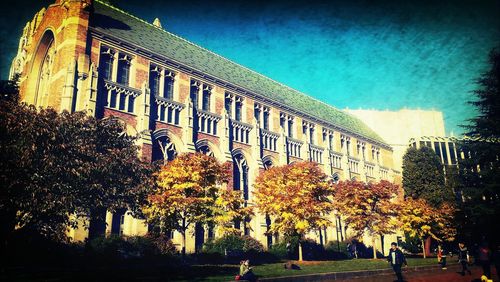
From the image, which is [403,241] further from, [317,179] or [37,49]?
[37,49]

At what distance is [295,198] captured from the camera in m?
25.8

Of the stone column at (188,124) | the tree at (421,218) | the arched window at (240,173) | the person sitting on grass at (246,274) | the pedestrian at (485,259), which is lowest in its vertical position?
the person sitting on grass at (246,274)

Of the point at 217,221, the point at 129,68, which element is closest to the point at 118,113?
the point at 129,68

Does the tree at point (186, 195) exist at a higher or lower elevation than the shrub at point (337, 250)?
higher

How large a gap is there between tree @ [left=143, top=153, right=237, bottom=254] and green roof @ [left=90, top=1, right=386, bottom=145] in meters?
14.0

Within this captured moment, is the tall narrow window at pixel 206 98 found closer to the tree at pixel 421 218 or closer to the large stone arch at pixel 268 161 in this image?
the large stone arch at pixel 268 161

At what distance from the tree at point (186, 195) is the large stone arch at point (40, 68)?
17.2 m

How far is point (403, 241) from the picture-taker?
4712 cm

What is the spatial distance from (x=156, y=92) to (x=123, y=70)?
10.8 ft

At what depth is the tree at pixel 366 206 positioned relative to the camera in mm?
31297

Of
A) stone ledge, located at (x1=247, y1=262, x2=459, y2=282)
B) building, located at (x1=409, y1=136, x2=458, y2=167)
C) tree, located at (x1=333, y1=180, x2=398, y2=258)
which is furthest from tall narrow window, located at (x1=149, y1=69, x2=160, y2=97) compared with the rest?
building, located at (x1=409, y1=136, x2=458, y2=167)

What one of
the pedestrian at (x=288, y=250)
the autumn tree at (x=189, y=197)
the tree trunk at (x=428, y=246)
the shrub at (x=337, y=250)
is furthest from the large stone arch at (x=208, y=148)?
the tree trunk at (x=428, y=246)

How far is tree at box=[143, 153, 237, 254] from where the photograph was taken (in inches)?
761

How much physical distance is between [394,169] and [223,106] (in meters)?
41.6
